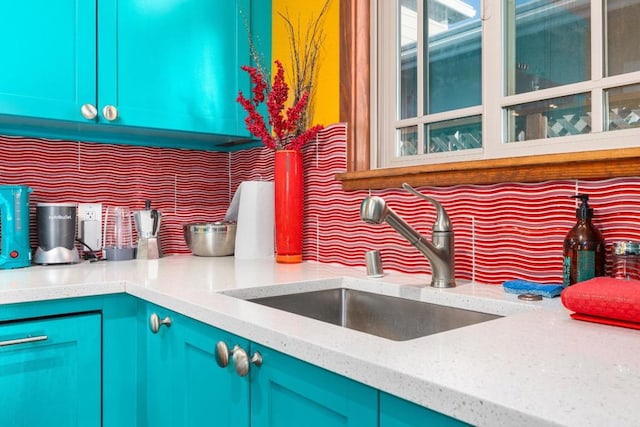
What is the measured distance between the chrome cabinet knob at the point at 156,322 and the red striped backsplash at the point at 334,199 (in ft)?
2.23

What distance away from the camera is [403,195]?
5.02ft

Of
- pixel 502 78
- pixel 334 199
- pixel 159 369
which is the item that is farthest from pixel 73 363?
pixel 502 78

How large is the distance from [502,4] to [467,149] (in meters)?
0.40

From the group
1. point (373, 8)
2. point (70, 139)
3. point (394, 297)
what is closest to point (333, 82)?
point (373, 8)

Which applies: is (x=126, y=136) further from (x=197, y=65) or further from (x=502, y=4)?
(x=502, y=4)

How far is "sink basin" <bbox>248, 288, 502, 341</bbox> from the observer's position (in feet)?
3.87

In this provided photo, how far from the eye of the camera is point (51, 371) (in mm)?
1326

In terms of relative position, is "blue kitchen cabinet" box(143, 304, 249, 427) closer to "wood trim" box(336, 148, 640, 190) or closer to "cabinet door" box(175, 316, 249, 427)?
"cabinet door" box(175, 316, 249, 427)

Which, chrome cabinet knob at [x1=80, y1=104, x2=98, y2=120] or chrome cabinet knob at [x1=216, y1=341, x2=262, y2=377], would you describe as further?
chrome cabinet knob at [x1=80, y1=104, x2=98, y2=120]

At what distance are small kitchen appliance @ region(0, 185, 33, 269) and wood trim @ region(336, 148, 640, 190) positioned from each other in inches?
44.3

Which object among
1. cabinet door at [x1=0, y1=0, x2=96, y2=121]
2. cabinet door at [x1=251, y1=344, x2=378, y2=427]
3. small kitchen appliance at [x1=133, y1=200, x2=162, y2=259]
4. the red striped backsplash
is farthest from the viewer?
small kitchen appliance at [x1=133, y1=200, x2=162, y2=259]

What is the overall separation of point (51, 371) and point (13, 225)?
589 mm

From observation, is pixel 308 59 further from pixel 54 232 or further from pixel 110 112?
pixel 54 232

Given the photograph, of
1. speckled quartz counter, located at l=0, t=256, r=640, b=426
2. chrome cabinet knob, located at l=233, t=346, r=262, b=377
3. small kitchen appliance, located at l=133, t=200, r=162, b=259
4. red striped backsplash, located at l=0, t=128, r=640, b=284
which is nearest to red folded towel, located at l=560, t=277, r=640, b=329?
speckled quartz counter, located at l=0, t=256, r=640, b=426
